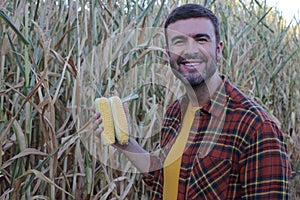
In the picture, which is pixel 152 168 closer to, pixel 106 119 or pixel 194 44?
pixel 106 119

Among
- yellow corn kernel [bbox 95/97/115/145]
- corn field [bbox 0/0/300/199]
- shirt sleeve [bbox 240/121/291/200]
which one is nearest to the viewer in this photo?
shirt sleeve [bbox 240/121/291/200]

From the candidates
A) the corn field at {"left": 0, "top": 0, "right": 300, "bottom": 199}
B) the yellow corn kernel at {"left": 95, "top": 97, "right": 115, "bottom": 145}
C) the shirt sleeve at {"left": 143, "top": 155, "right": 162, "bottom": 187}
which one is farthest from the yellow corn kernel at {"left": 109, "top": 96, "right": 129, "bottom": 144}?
the shirt sleeve at {"left": 143, "top": 155, "right": 162, "bottom": 187}

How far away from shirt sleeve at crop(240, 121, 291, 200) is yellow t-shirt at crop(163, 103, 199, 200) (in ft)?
0.66

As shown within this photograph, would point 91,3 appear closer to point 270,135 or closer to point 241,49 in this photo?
point 270,135

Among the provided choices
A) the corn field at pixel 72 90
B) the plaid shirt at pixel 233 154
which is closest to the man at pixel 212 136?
the plaid shirt at pixel 233 154

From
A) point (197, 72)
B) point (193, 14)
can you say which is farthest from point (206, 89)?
point (193, 14)

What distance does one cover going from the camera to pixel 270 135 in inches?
34.5

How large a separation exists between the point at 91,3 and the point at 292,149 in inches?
53.4

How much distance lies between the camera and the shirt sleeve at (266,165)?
2.87ft

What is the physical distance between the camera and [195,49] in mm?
988

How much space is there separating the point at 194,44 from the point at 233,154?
26 centimetres

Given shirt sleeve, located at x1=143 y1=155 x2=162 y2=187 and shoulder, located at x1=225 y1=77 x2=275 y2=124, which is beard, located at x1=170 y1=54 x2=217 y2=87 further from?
shirt sleeve, located at x1=143 y1=155 x2=162 y2=187

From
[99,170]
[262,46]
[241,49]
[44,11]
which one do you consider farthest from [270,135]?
[262,46]

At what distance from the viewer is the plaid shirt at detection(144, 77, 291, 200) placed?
877 mm
